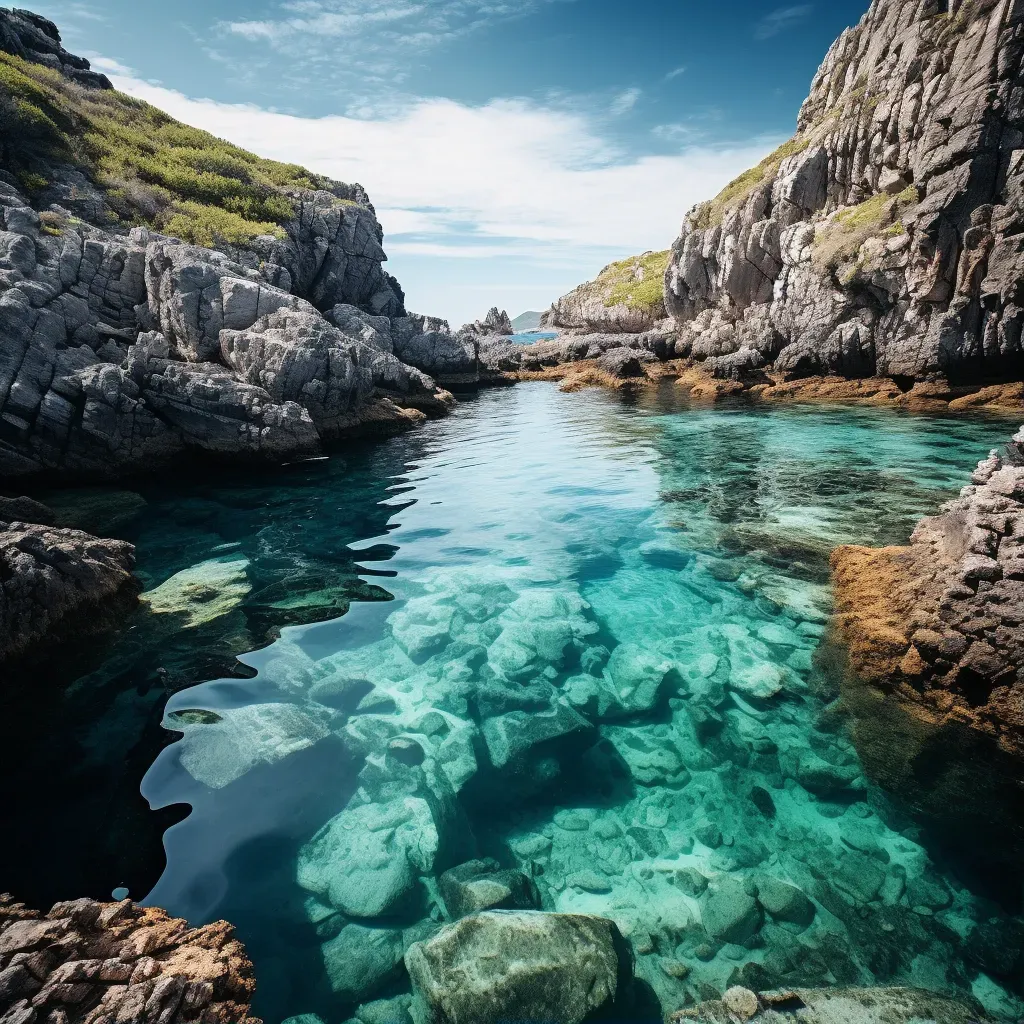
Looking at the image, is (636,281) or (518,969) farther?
(636,281)

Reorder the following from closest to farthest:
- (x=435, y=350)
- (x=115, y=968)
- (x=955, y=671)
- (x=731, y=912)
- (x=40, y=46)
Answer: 1. (x=115, y=968)
2. (x=731, y=912)
3. (x=955, y=671)
4. (x=40, y=46)
5. (x=435, y=350)

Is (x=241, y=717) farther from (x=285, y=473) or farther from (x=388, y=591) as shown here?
(x=285, y=473)

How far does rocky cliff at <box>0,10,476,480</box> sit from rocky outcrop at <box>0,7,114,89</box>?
18 cm

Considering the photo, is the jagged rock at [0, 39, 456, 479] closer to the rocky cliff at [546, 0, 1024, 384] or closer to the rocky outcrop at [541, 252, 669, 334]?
the rocky cliff at [546, 0, 1024, 384]

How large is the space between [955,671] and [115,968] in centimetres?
967

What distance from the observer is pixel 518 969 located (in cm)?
450

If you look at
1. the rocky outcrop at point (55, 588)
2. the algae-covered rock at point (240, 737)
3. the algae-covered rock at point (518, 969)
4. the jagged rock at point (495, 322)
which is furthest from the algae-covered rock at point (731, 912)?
the jagged rock at point (495, 322)

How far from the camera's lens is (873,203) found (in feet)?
120

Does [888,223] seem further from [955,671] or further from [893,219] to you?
[955,671]

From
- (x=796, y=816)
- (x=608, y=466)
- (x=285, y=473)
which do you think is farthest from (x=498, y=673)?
(x=285, y=473)

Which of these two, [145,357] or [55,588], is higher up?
[145,357]

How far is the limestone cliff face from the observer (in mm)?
26828

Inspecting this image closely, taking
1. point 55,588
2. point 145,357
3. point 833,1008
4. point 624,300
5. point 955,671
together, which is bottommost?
point 833,1008

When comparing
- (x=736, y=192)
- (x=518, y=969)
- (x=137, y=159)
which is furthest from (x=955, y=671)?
(x=736, y=192)
